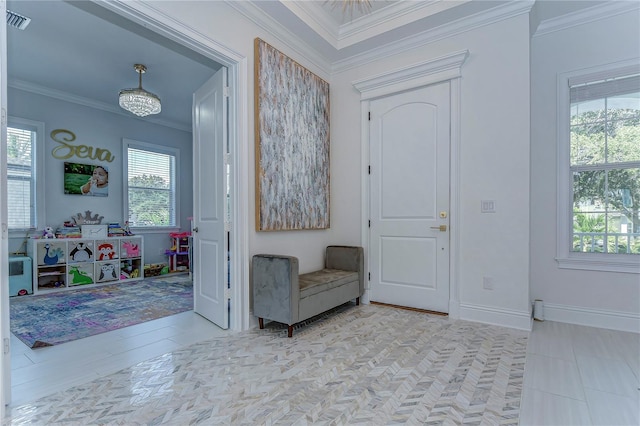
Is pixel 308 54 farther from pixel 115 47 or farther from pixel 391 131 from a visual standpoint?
pixel 115 47

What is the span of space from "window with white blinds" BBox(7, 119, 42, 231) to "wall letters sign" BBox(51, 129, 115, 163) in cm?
24

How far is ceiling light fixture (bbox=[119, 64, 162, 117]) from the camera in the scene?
12.4 feet

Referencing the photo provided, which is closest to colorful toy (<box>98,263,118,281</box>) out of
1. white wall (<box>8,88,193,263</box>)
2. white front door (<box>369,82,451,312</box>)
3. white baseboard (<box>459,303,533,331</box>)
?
white wall (<box>8,88,193,263</box>)

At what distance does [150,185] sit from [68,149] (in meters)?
1.34

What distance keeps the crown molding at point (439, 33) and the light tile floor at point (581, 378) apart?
9.37 ft

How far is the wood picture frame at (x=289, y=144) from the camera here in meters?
3.05

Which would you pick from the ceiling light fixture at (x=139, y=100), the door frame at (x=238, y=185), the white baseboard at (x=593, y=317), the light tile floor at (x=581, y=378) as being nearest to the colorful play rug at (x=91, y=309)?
the door frame at (x=238, y=185)

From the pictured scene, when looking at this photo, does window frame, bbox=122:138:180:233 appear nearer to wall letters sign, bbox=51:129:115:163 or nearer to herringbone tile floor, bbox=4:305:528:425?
wall letters sign, bbox=51:129:115:163

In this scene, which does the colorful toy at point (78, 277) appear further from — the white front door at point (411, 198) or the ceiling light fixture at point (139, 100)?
the white front door at point (411, 198)

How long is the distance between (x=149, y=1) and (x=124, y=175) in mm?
4032

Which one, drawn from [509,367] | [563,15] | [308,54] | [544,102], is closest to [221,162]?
[308,54]

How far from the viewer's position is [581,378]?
197cm

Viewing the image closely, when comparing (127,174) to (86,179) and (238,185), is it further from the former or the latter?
(238,185)

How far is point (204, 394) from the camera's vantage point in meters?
1.81
